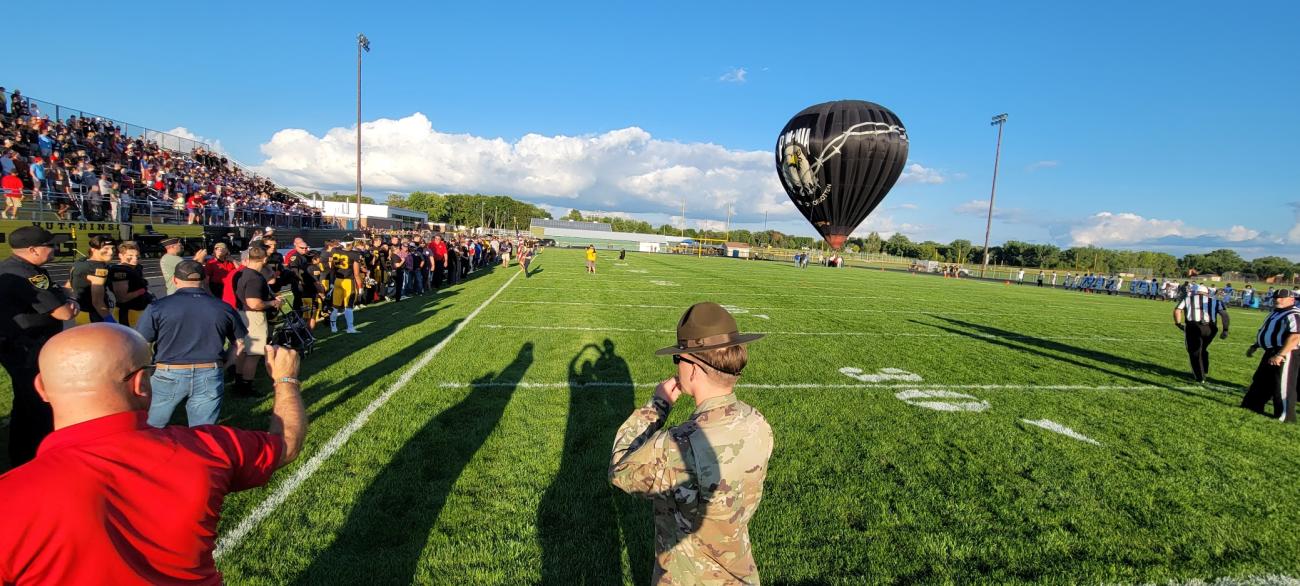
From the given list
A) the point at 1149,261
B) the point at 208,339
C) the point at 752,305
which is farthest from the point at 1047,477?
the point at 1149,261

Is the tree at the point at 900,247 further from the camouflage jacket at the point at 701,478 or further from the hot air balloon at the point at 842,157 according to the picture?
the camouflage jacket at the point at 701,478

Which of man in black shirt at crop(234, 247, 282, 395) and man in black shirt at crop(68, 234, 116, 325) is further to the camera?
man in black shirt at crop(234, 247, 282, 395)

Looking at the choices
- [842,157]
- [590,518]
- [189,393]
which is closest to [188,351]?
[189,393]

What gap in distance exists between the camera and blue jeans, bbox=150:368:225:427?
443 cm

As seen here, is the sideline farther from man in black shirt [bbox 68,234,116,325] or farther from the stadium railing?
the stadium railing

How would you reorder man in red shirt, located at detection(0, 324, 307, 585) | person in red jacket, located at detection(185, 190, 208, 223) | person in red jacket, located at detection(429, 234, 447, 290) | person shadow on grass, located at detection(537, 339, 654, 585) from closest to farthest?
man in red shirt, located at detection(0, 324, 307, 585) < person shadow on grass, located at detection(537, 339, 654, 585) < person in red jacket, located at detection(429, 234, 447, 290) < person in red jacket, located at detection(185, 190, 208, 223)

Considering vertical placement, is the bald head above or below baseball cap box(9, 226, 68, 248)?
below

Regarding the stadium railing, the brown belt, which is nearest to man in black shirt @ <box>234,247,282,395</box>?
the brown belt

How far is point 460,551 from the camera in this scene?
12.0 feet

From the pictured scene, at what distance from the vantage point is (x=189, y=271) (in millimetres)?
4730

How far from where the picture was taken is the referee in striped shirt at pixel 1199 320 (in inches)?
362

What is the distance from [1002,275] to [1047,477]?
2559 inches

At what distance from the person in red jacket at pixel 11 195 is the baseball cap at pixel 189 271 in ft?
47.7

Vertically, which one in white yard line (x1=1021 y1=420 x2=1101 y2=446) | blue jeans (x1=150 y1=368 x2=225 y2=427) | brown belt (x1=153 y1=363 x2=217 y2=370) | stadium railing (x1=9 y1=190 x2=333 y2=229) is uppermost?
stadium railing (x1=9 y1=190 x2=333 y2=229)
